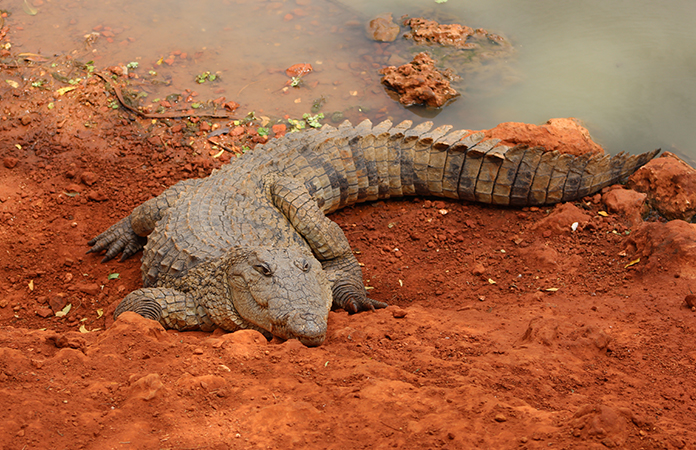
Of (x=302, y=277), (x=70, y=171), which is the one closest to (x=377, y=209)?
(x=302, y=277)

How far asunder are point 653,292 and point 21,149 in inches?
284

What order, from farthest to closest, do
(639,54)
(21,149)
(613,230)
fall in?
(639,54)
(21,149)
(613,230)

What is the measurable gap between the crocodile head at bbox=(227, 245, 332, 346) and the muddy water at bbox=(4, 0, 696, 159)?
3894mm

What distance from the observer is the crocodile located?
3.90 meters

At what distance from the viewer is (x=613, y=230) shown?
5.01 m

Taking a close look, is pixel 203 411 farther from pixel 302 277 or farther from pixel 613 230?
pixel 613 230

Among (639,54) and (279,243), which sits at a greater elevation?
(639,54)

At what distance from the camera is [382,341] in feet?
11.8

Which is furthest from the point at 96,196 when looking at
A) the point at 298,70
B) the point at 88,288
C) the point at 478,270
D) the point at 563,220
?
the point at 563,220

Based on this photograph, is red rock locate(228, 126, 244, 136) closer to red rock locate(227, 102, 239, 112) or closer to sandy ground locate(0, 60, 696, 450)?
red rock locate(227, 102, 239, 112)

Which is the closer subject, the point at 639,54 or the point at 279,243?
the point at 279,243

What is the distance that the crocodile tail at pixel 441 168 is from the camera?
209 inches

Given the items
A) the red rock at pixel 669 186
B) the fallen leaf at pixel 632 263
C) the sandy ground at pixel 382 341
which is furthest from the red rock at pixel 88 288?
the red rock at pixel 669 186

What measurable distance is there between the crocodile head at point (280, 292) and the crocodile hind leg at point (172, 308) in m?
0.40
